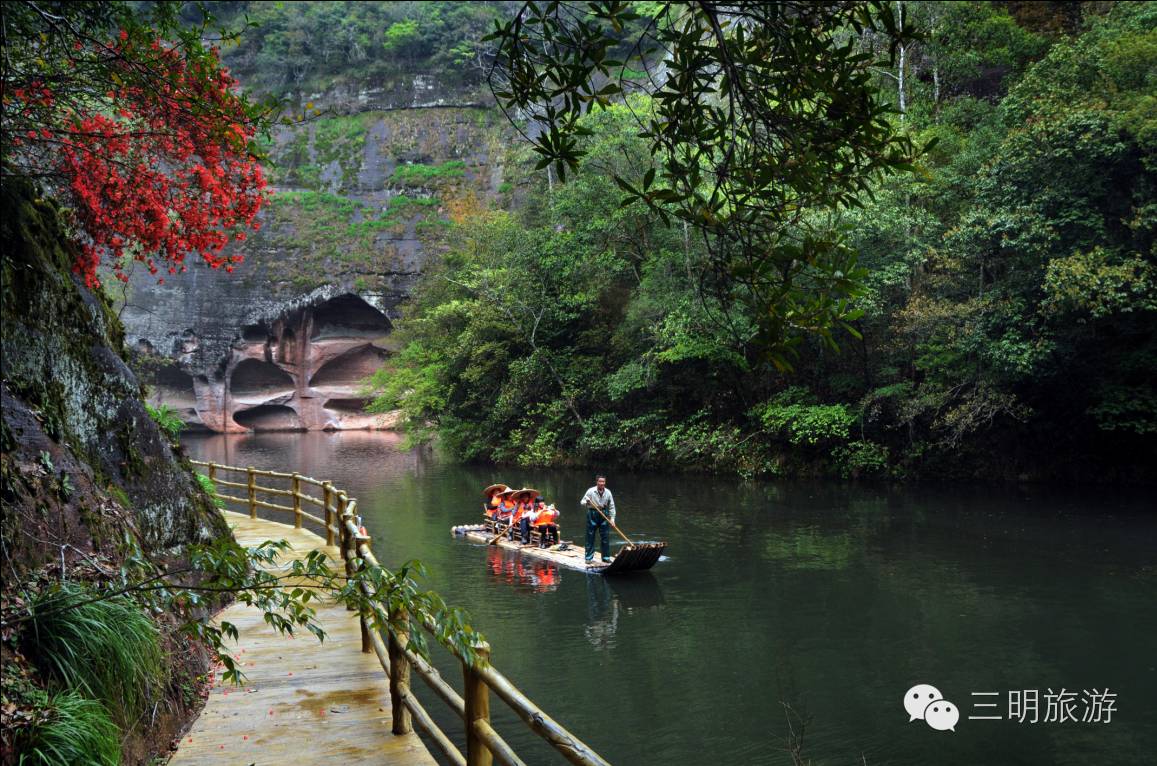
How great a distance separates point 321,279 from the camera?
146 feet

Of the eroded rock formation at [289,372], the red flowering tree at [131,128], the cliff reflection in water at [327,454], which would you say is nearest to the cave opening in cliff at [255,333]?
the eroded rock formation at [289,372]

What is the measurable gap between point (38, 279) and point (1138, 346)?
18146 mm

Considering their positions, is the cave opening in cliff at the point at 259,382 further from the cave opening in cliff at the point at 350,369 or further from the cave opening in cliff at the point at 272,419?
the cave opening in cliff at the point at 350,369

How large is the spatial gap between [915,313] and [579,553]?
8823 mm

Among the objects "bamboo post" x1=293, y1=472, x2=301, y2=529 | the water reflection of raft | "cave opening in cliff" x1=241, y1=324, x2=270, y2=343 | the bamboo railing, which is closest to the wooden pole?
"bamboo post" x1=293, y1=472, x2=301, y2=529

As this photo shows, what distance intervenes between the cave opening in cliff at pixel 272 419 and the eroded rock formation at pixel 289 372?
0.16ft

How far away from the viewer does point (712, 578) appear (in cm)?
1337

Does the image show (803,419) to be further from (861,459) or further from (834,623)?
(834,623)

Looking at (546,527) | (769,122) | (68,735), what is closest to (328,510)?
(546,527)

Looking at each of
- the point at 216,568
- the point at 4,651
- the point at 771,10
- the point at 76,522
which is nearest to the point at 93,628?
the point at 4,651

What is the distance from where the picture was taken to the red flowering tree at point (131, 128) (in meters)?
5.83

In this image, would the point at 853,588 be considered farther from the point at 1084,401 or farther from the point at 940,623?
the point at 1084,401

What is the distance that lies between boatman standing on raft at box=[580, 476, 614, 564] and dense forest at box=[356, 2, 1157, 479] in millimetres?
3215

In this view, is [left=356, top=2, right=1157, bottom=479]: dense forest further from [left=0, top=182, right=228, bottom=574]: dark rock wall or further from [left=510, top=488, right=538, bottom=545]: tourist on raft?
[left=0, top=182, right=228, bottom=574]: dark rock wall
